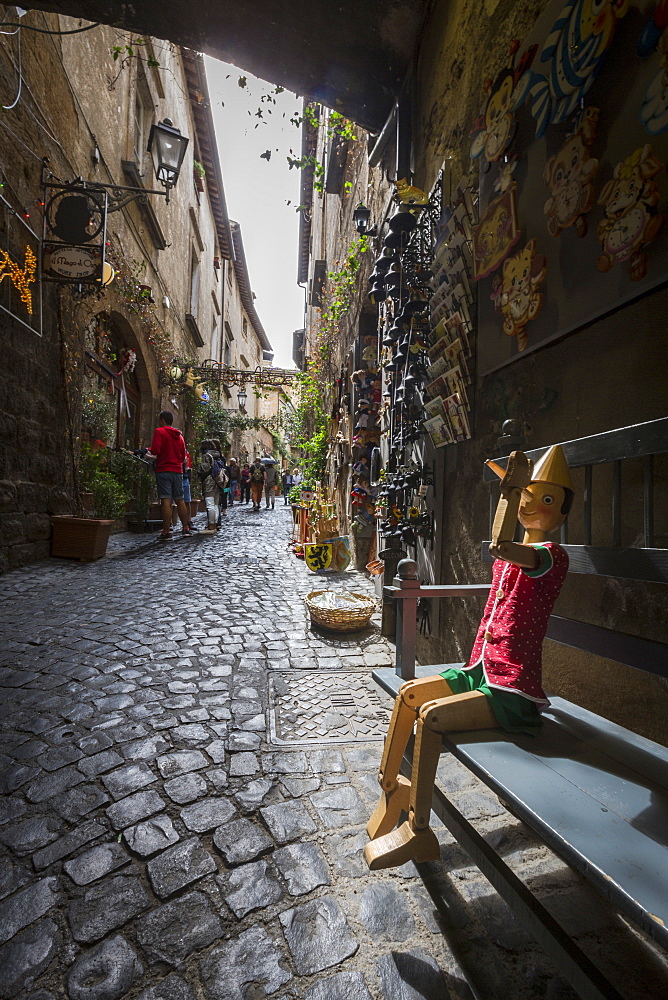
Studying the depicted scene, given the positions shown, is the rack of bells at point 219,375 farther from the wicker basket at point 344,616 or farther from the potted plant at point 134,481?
the wicker basket at point 344,616

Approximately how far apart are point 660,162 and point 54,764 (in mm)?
2758

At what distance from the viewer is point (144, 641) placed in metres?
3.13

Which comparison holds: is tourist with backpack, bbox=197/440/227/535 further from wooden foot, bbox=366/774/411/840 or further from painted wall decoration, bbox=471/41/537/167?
wooden foot, bbox=366/774/411/840

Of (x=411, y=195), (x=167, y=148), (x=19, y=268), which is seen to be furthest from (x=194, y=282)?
(x=411, y=195)

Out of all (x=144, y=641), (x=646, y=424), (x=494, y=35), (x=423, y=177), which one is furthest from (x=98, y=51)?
(x=646, y=424)

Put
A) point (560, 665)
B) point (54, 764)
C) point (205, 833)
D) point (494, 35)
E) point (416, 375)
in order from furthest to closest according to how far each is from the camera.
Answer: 1. point (416, 375)
2. point (494, 35)
3. point (54, 764)
4. point (560, 665)
5. point (205, 833)

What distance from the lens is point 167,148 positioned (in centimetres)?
608

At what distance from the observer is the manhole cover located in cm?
215

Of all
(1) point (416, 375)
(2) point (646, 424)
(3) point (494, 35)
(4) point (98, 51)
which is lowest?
(2) point (646, 424)

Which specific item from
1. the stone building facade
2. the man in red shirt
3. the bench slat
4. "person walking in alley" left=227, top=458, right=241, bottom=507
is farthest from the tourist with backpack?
the bench slat

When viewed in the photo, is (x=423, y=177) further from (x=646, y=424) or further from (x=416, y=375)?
(x=646, y=424)

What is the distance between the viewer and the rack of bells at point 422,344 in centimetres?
249

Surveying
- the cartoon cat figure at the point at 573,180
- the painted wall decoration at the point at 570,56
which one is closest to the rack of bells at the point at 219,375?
the painted wall decoration at the point at 570,56

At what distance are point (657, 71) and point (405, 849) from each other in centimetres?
212
